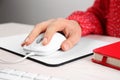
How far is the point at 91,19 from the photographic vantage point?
0.85 metres

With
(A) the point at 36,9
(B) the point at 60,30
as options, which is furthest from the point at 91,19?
(A) the point at 36,9

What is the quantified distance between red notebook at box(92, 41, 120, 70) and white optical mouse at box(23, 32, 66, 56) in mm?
101

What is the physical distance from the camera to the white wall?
5.24ft

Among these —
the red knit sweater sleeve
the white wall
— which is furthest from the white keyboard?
the white wall

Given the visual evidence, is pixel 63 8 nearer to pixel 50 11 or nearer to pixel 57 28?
pixel 50 11

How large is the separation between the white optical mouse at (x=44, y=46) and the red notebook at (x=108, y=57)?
0.10 metres

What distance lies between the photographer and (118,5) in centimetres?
80

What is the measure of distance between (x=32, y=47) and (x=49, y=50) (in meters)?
0.04

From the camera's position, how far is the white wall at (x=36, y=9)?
160 cm

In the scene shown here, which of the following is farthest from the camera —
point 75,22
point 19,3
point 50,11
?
point 19,3

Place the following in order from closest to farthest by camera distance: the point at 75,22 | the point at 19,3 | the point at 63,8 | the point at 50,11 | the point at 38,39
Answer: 1. the point at 38,39
2. the point at 75,22
3. the point at 63,8
4. the point at 50,11
5. the point at 19,3

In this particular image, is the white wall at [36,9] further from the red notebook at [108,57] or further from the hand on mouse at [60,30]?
the red notebook at [108,57]

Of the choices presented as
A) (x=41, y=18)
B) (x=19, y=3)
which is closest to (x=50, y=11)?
(x=41, y=18)

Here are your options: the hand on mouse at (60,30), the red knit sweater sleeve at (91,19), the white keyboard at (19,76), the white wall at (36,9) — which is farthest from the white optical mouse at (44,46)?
the white wall at (36,9)
